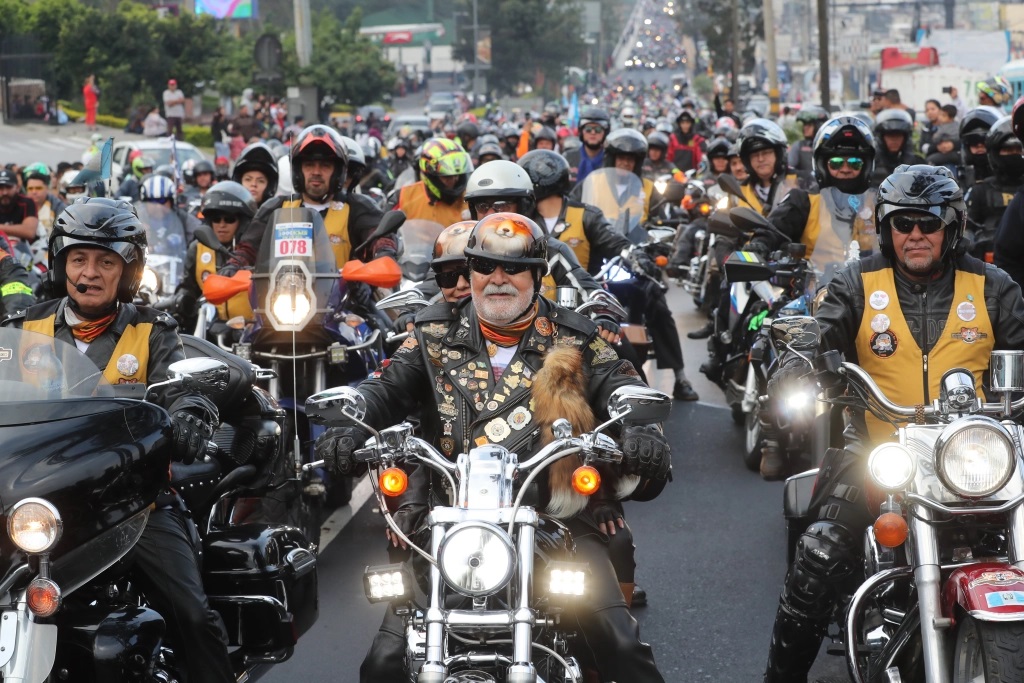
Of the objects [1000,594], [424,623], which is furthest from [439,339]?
[1000,594]

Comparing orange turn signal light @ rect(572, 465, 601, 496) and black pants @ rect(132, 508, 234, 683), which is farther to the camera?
black pants @ rect(132, 508, 234, 683)

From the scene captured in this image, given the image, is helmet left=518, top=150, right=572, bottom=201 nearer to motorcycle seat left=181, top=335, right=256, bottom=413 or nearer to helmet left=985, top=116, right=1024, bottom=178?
helmet left=985, top=116, right=1024, bottom=178

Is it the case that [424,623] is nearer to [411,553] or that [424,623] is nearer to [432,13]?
[411,553]

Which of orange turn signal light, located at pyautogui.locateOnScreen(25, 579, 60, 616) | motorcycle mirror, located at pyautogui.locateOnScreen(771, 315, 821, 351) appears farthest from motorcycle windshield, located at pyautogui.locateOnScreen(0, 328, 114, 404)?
motorcycle mirror, located at pyautogui.locateOnScreen(771, 315, 821, 351)

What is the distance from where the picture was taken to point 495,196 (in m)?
7.75

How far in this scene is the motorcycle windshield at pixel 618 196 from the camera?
11.0 metres

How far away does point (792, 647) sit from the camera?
5234 mm

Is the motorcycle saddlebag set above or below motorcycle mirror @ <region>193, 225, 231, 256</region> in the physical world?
below

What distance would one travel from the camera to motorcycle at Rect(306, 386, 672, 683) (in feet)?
12.6

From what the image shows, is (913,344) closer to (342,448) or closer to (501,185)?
(342,448)

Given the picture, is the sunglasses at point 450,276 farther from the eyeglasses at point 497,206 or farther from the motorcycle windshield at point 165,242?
the motorcycle windshield at point 165,242

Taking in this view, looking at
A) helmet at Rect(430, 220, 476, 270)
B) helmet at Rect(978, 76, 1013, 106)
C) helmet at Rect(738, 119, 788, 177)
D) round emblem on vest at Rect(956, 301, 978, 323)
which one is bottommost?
round emblem on vest at Rect(956, 301, 978, 323)

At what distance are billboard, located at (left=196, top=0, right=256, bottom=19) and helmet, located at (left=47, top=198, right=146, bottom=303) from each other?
65328 millimetres

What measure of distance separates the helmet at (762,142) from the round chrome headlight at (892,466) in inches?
255
